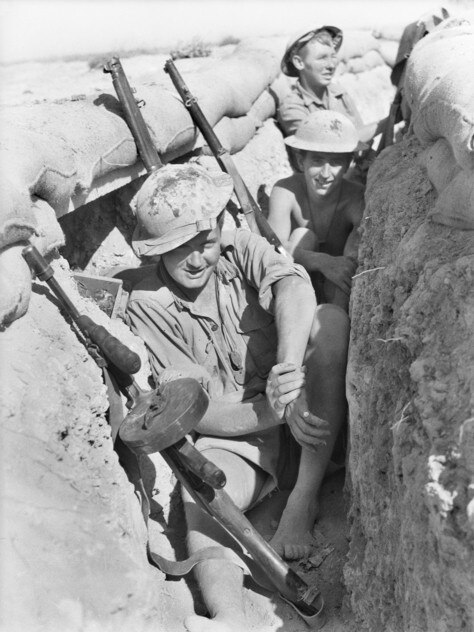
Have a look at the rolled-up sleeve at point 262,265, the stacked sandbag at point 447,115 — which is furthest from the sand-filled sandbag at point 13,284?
the stacked sandbag at point 447,115

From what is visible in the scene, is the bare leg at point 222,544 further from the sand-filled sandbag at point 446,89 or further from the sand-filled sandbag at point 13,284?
the sand-filled sandbag at point 446,89

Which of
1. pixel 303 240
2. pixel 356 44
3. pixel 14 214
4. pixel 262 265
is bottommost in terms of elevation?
pixel 356 44

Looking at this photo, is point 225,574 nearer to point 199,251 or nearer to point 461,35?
point 199,251

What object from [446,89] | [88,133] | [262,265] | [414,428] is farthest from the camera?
[88,133]

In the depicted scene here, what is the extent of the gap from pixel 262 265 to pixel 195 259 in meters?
0.33

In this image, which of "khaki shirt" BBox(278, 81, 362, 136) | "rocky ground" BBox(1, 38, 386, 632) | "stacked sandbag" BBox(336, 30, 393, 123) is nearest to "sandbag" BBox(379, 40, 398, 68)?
"stacked sandbag" BBox(336, 30, 393, 123)

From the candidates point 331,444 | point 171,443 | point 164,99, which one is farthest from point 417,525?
point 164,99

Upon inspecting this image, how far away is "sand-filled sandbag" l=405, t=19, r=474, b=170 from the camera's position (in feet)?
8.30

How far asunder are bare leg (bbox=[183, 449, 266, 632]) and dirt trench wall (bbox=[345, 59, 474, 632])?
0.42 meters

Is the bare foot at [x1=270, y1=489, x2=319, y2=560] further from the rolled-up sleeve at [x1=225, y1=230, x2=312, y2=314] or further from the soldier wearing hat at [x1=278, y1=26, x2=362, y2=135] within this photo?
the soldier wearing hat at [x1=278, y1=26, x2=362, y2=135]

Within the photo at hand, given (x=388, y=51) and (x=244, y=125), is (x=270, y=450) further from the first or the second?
(x=388, y=51)

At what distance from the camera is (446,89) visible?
9.12 ft

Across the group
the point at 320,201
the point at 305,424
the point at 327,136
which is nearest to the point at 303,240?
the point at 320,201

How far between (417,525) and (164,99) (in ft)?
11.0
